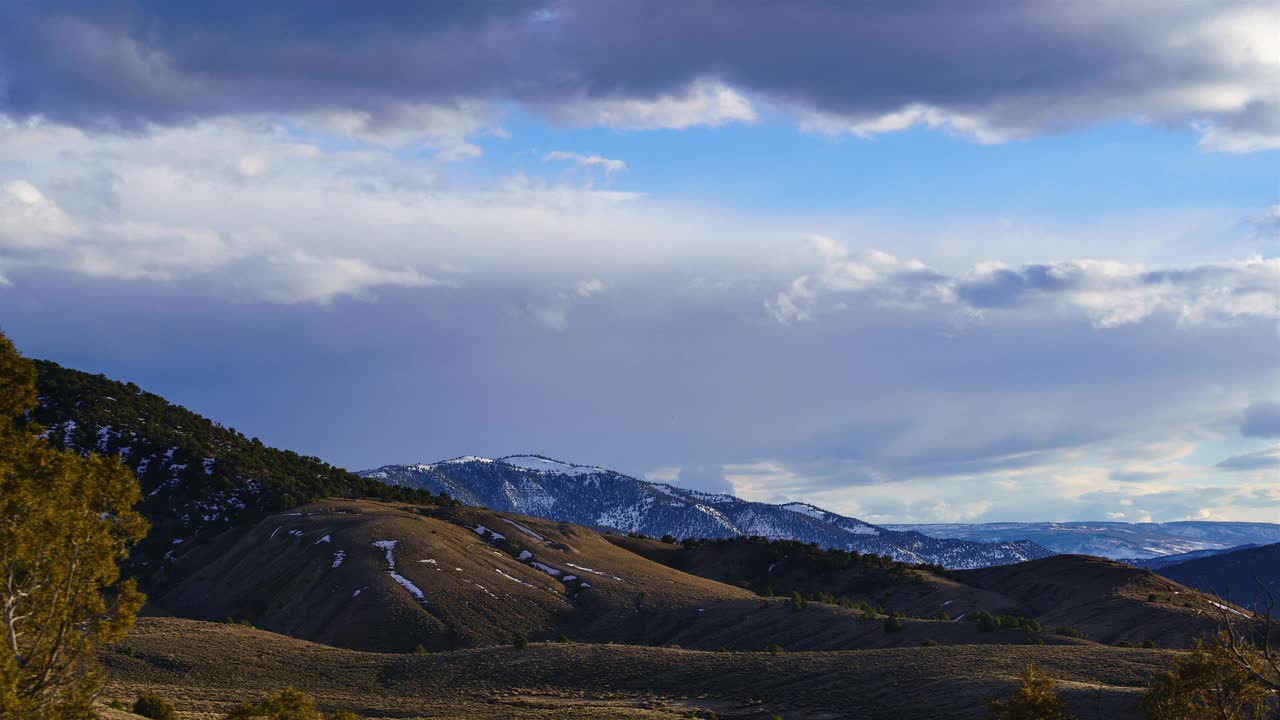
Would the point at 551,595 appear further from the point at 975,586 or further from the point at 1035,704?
the point at 1035,704

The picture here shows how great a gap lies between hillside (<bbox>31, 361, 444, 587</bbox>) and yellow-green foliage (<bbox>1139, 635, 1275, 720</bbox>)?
105426 millimetres

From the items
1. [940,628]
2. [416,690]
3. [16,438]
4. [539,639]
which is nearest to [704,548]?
[539,639]

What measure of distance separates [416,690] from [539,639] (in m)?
26.6

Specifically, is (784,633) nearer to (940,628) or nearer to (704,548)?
(940,628)

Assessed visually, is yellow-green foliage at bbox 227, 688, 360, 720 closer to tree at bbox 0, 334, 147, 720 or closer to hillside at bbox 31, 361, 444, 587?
tree at bbox 0, 334, 147, 720

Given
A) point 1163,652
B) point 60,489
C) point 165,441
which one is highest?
point 165,441

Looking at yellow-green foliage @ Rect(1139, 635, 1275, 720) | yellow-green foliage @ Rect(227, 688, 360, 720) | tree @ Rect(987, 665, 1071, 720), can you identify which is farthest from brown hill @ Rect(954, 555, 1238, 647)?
yellow-green foliage @ Rect(227, 688, 360, 720)

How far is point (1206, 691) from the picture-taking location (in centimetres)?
3284

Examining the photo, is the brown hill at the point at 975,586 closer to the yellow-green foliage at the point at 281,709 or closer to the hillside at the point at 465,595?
the hillside at the point at 465,595

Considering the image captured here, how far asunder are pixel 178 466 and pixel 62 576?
12461 centimetres

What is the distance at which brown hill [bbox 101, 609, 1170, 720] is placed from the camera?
52344 mm

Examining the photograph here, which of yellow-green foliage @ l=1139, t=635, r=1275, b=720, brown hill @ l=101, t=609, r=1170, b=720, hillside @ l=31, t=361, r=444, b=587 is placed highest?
hillside @ l=31, t=361, r=444, b=587

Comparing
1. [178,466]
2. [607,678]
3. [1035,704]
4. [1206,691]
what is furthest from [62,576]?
[178,466]

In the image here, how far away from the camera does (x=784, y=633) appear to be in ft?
276
